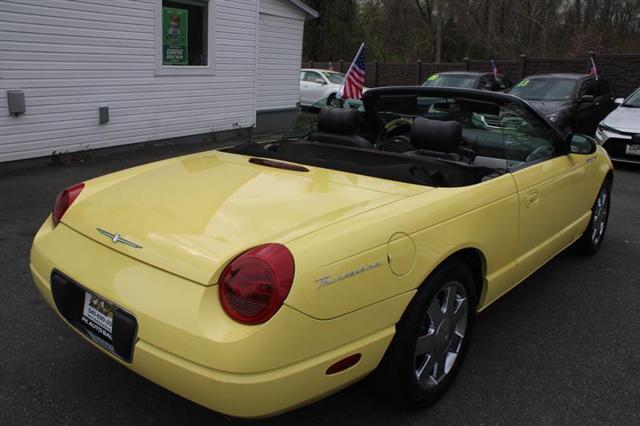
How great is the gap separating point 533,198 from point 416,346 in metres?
1.37

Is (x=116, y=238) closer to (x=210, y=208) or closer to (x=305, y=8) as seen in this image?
(x=210, y=208)

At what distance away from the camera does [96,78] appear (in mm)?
8656

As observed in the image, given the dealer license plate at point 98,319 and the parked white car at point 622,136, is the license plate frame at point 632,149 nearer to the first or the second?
the parked white car at point 622,136

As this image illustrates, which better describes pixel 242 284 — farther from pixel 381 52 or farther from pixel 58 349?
pixel 381 52

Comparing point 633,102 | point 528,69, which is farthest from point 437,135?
point 528,69

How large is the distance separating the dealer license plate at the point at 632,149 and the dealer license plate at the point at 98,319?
9132mm

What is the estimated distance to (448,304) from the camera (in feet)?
8.72

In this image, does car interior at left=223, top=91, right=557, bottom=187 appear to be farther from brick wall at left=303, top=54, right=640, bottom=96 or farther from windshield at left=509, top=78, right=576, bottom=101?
brick wall at left=303, top=54, right=640, bottom=96

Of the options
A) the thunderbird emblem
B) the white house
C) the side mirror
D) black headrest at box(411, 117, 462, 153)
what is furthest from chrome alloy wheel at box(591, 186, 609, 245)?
the white house

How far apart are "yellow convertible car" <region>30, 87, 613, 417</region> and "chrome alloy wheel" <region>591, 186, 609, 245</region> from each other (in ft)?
4.57

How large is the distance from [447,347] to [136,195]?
1.68 meters

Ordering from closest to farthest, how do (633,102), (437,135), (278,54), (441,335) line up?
(441,335), (437,135), (633,102), (278,54)

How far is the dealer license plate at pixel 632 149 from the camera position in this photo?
29.6 feet

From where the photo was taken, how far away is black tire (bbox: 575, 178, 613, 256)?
15.4 ft
